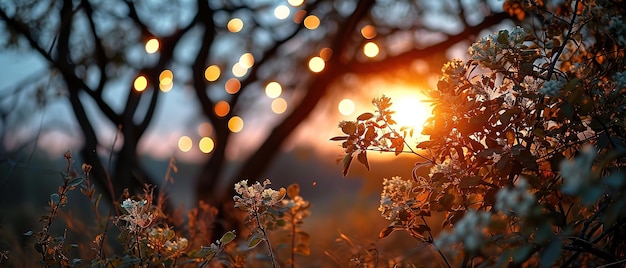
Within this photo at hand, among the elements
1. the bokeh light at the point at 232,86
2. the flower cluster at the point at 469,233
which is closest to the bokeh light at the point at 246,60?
the bokeh light at the point at 232,86

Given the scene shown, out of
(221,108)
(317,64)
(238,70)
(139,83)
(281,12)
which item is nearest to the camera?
(139,83)

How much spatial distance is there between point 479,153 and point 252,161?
9.69ft

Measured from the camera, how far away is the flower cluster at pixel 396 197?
1401 mm

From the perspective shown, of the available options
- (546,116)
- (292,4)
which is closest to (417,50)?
(292,4)

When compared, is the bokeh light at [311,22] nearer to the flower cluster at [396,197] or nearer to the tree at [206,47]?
the tree at [206,47]

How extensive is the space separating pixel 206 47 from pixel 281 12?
0.57 meters

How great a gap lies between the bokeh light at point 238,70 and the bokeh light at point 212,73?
0.13 meters

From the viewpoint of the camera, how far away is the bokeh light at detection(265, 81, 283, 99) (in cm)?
490

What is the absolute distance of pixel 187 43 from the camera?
473 cm

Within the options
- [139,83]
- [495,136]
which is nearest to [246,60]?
[139,83]

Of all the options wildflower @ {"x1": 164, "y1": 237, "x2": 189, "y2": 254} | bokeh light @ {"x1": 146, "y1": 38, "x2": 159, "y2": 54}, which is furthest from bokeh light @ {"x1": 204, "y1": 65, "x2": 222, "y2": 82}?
wildflower @ {"x1": 164, "y1": 237, "x2": 189, "y2": 254}

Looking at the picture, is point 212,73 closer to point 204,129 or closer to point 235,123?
point 235,123

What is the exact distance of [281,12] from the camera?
14.1ft

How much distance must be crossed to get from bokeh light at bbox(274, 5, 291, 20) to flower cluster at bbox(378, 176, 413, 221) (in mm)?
2987
